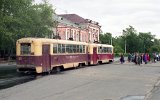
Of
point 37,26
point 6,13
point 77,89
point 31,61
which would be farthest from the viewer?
point 37,26

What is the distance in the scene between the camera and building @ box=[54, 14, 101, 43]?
315ft

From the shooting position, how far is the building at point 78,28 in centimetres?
9600

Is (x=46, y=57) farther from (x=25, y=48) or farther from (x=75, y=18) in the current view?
(x=75, y=18)

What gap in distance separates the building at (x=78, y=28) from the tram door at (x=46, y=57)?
59515mm

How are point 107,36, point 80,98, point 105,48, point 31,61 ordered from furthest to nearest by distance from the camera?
1. point 107,36
2. point 105,48
3. point 31,61
4. point 80,98

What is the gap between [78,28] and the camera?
105000 millimetres

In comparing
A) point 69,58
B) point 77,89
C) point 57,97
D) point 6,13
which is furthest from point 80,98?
point 6,13

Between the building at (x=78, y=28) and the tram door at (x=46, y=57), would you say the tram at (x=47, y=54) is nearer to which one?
the tram door at (x=46, y=57)

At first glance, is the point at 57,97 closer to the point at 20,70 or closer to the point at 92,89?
the point at 92,89

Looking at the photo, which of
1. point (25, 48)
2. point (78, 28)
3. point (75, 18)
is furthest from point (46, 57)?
point (75, 18)

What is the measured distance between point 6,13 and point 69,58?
1111cm

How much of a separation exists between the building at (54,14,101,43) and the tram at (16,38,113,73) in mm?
51341

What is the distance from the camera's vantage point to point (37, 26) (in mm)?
61312

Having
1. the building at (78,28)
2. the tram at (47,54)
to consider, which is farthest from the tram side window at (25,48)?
the building at (78,28)
